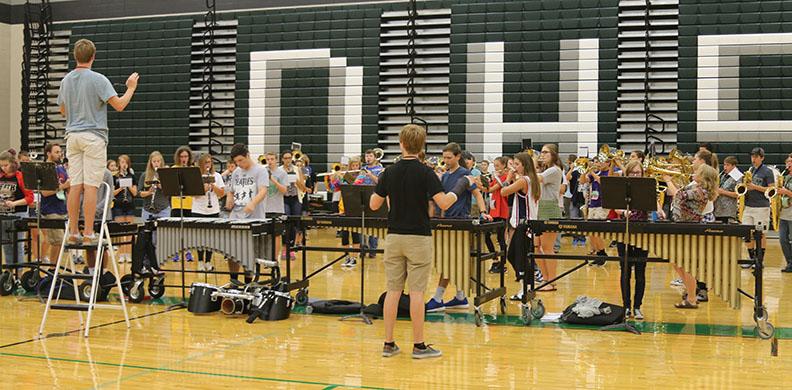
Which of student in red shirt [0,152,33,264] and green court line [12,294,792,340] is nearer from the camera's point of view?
green court line [12,294,792,340]

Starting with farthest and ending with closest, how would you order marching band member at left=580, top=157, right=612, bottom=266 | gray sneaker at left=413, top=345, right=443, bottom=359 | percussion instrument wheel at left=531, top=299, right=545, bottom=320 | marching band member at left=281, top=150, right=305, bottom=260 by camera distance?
marching band member at left=281, top=150, right=305, bottom=260 < marching band member at left=580, top=157, right=612, bottom=266 < percussion instrument wheel at left=531, top=299, right=545, bottom=320 < gray sneaker at left=413, top=345, right=443, bottom=359

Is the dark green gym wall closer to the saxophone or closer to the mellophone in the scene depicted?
the saxophone

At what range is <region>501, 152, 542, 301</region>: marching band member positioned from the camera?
27.0ft

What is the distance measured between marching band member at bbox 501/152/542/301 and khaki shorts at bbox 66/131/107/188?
391cm

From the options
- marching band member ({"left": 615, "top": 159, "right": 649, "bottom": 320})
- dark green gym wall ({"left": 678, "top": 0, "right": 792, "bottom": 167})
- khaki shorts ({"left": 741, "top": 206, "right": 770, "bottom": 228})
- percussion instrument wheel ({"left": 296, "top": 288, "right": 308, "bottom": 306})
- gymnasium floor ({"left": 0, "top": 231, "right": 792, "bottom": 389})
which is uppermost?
dark green gym wall ({"left": 678, "top": 0, "right": 792, "bottom": 167})

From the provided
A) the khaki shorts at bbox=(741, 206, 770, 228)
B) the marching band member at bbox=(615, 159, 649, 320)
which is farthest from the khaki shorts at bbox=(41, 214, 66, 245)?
the khaki shorts at bbox=(741, 206, 770, 228)

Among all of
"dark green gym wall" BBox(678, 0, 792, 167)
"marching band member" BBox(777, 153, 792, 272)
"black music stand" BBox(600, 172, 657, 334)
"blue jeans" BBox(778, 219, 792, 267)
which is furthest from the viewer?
"dark green gym wall" BBox(678, 0, 792, 167)

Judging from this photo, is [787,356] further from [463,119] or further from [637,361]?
[463,119]

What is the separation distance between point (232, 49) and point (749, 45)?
9673 mm

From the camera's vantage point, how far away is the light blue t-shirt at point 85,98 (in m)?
6.44

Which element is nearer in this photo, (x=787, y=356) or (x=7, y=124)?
(x=787, y=356)

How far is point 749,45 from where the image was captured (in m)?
14.1

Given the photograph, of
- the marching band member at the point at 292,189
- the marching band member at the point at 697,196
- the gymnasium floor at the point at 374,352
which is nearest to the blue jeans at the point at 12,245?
the gymnasium floor at the point at 374,352

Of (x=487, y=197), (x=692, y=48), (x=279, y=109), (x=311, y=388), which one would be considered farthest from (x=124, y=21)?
(x=311, y=388)
